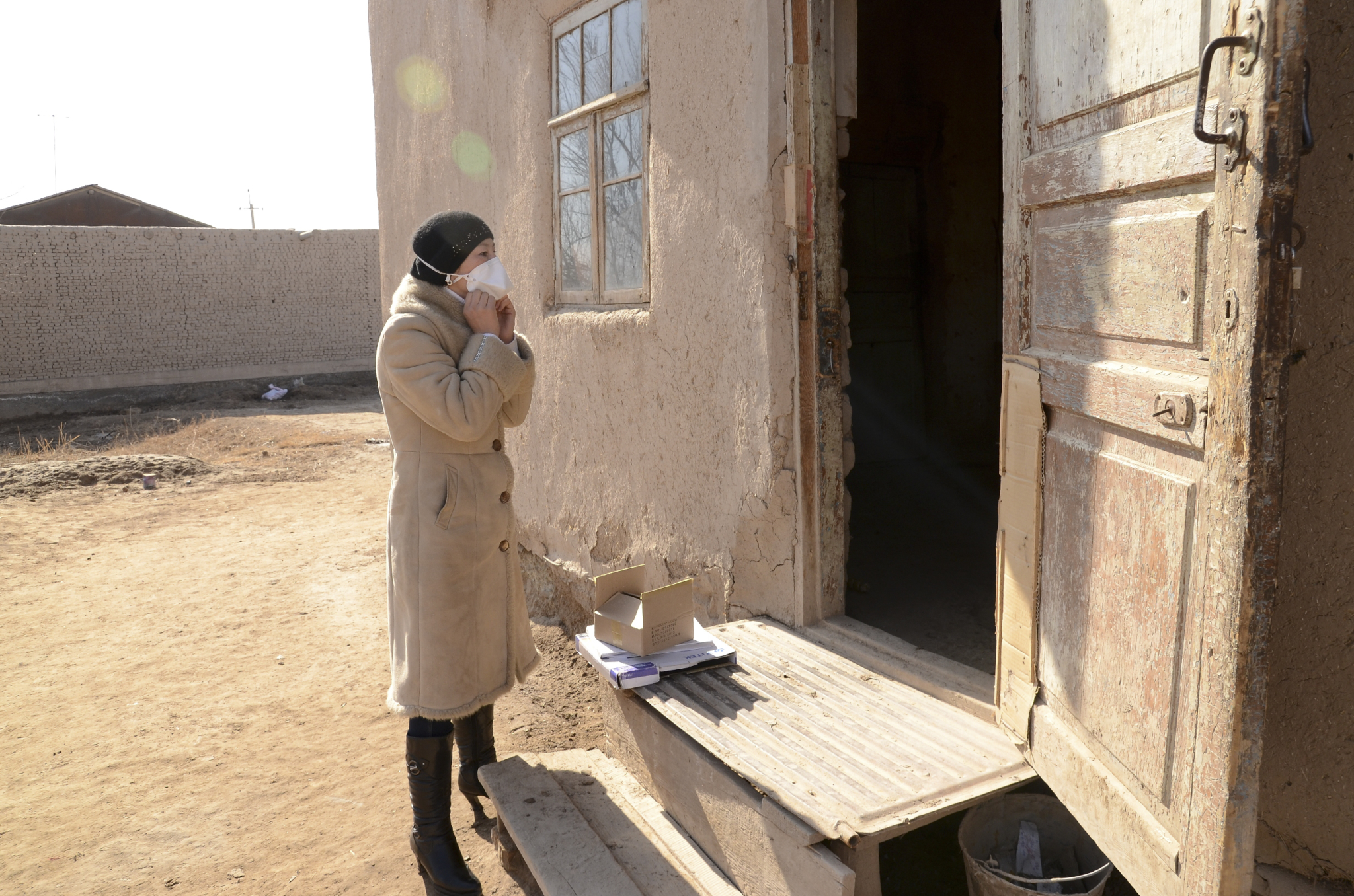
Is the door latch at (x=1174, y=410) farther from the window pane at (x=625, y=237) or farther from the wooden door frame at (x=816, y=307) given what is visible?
the window pane at (x=625, y=237)

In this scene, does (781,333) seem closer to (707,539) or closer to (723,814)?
(707,539)

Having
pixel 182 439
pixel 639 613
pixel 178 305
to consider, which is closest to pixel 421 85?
pixel 639 613

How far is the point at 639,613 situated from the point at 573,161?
263 centimetres

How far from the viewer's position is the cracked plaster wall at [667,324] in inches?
133

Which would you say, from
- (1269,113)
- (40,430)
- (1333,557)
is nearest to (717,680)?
(1333,557)

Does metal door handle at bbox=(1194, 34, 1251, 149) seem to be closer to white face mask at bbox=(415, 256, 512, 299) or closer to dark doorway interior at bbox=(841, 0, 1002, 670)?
white face mask at bbox=(415, 256, 512, 299)

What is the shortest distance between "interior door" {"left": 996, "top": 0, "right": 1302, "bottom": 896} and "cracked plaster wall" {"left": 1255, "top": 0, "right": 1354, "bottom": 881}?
32cm

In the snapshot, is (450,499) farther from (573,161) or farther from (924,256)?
(924,256)

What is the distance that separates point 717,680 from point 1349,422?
180cm

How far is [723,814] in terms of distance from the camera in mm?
2430

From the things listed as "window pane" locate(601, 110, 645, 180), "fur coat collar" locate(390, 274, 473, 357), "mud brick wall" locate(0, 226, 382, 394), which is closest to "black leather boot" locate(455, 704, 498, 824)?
"fur coat collar" locate(390, 274, 473, 357)

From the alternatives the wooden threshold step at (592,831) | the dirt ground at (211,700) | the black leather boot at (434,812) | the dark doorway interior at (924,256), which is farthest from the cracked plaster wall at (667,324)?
the dark doorway interior at (924,256)

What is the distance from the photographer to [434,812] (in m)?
2.75

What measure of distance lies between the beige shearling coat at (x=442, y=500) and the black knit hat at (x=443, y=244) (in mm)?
47
